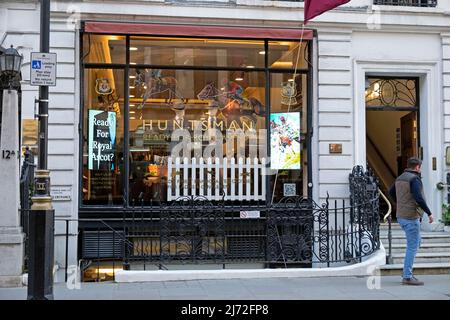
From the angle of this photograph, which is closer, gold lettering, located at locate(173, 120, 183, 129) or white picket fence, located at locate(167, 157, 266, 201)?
white picket fence, located at locate(167, 157, 266, 201)

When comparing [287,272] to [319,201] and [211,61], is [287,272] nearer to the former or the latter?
[319,201]

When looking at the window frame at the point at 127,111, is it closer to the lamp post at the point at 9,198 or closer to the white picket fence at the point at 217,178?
the white picket fence at the point at 217,178

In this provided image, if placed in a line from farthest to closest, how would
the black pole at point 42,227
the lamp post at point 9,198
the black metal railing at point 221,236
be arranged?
the black metal railing at point 221,236 → the lamp post at point 9,198 → the black pole at point 42,227

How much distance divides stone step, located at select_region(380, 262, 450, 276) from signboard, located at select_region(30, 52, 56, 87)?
6.28 metres

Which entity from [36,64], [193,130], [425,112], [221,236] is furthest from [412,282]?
[36,64]

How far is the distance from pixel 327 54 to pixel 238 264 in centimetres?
487

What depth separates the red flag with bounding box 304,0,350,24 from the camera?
440 inches

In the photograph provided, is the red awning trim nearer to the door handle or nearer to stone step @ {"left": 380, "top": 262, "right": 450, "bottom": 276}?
the door handle

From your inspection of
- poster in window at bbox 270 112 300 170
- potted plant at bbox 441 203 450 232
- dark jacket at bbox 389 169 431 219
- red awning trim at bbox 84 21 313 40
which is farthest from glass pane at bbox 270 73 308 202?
dark jacket at bbox 389 169 431 219

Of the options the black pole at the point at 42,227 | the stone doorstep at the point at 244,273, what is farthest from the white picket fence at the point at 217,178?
the black pole at the point at 42,227

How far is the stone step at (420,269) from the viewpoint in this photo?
33.8ft

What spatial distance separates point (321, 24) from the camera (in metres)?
12.7

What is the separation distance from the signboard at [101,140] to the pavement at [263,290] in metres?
3.30

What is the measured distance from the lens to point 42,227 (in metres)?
7.80
